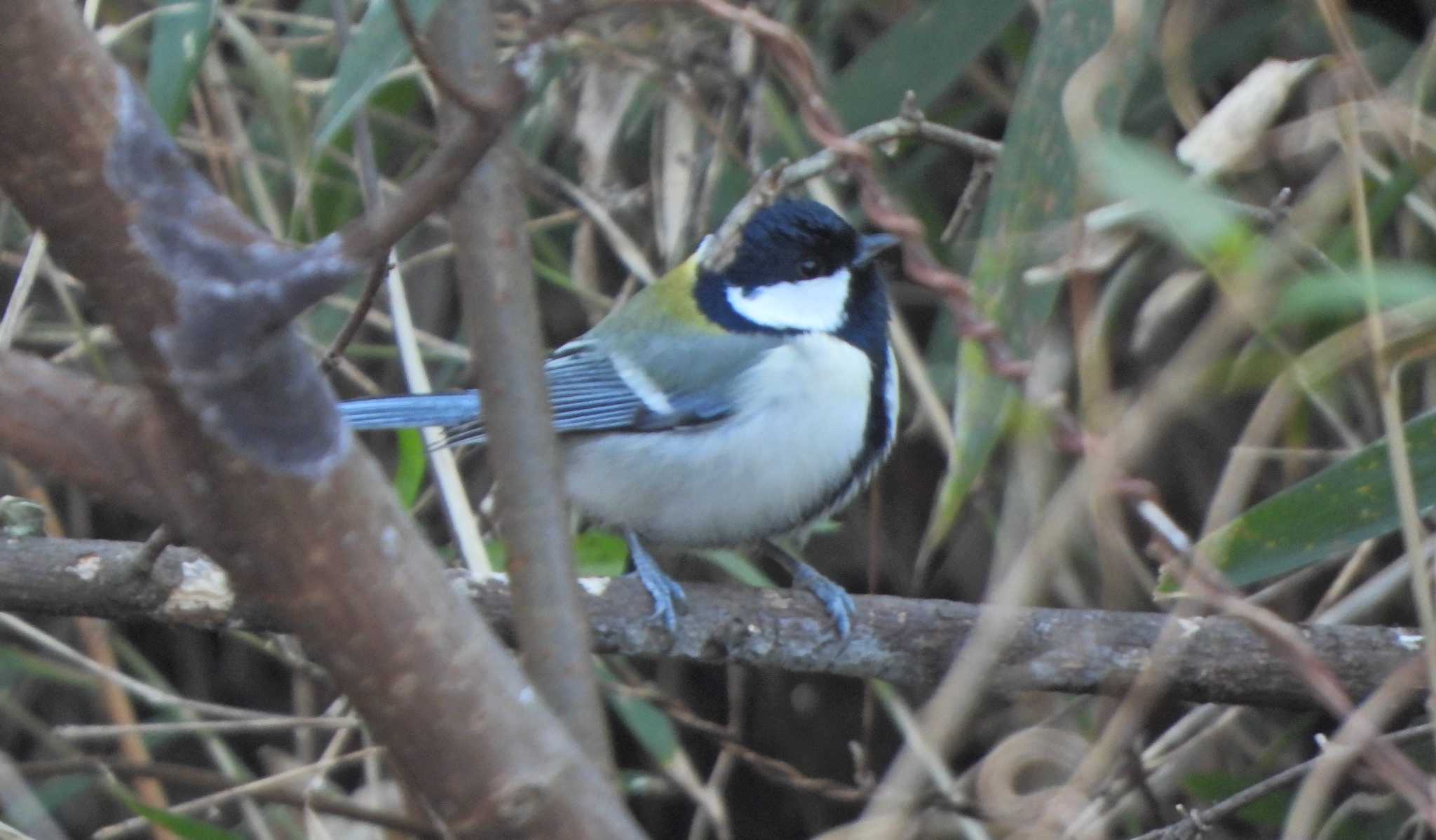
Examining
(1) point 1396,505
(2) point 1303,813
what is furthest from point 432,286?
(2) point 1303,813

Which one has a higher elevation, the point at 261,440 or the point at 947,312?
the point at 261,440

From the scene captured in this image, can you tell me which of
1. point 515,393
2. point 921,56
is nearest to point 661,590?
point 921,56

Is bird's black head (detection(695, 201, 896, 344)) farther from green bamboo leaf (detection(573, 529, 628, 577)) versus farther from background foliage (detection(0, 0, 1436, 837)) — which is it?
green bamboo leaf (detection(573, 529, 628, 577))

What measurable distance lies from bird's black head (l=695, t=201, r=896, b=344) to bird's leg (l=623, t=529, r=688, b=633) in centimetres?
40

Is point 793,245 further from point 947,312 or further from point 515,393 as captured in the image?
point 515,393

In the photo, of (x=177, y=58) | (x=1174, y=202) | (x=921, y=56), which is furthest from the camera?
(x=921, y=56)

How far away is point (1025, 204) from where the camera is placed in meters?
1.51

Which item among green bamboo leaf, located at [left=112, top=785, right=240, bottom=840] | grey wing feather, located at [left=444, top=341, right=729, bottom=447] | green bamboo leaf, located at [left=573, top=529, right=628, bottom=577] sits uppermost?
grey wing feather, located at [left=444, top=341, right=729, bottom=447]

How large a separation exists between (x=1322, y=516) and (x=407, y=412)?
40.5 inches

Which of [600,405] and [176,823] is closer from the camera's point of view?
[176,823]

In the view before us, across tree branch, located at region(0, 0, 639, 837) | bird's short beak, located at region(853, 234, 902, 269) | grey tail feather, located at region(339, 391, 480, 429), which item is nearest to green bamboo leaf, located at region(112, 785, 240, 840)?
grey tail feather, located at region(339, 391, 480, 429)

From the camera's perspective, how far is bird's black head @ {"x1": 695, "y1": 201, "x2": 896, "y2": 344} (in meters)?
2.05

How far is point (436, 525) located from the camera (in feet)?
8.44

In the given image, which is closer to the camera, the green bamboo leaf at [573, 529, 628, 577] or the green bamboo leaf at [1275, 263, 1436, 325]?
the green bamboo leaf at [1275, 263, 1436, 325]
